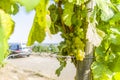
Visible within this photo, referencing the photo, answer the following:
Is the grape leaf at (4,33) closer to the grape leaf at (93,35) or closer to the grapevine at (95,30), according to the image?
the grapevine at (95,30)

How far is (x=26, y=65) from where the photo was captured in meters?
12.4

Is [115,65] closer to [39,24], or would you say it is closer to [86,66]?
[86,66]

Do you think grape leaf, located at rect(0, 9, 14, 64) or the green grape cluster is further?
the green grape cluster

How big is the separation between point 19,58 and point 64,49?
44.5ft

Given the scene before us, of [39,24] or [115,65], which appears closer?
[39,24]

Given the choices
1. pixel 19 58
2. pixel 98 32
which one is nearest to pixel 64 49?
pixel 98 32

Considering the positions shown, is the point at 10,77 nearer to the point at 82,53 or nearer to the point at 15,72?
the point at 15,72

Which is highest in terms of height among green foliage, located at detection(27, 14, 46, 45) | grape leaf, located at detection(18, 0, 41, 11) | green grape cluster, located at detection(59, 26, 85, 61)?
grape leaf, located at detection(18, 0, 41, 11)

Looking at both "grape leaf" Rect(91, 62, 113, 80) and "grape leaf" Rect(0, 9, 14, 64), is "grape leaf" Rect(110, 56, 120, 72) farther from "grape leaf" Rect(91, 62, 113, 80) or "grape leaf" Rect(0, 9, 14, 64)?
"grape leaf" Rect(0, 9, 14, 64)

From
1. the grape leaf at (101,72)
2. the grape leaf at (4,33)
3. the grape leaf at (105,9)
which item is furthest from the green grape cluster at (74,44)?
the grape leaf at (4,33)

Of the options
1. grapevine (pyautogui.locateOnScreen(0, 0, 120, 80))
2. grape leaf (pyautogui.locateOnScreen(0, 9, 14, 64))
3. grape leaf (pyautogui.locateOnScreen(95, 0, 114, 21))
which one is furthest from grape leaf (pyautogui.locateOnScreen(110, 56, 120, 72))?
grape leaf (pyautogui.locateOnScreen(0, 9, 14, 64))

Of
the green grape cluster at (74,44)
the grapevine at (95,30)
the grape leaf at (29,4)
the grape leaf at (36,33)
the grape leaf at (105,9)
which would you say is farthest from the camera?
the green grape cluster at (74,44)

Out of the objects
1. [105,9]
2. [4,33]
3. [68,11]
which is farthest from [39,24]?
[68,11]

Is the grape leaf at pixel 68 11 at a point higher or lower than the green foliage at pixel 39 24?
higher
